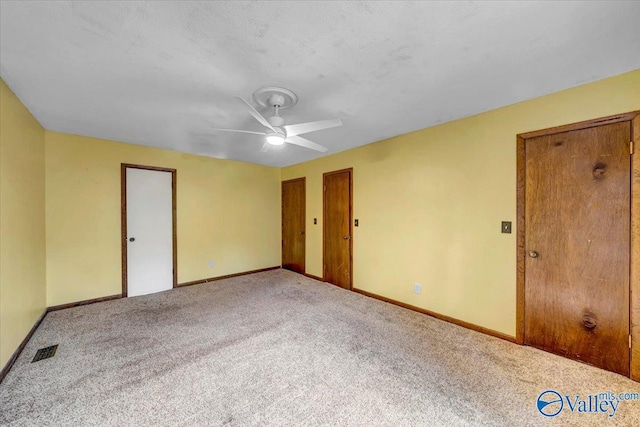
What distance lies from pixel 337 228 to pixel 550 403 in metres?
3.08

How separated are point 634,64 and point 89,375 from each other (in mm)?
4748

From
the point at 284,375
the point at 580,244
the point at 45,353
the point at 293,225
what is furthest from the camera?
the point at 293,225

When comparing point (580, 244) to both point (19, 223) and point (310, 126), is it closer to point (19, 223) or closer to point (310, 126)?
point (310, 126)

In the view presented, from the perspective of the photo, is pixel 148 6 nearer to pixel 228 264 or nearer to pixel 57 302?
pixel 57 302

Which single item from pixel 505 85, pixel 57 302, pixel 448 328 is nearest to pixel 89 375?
pixel 57 302

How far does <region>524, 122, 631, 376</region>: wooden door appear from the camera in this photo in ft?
6.19

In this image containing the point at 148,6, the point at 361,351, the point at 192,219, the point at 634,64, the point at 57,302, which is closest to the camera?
the point at 148,6

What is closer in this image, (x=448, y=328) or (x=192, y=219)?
(x=448, y=328)

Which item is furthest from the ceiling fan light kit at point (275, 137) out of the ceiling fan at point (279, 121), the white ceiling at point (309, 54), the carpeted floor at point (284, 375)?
the carpeted floor at point (284, 375)

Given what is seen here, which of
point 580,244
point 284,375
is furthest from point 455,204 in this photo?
point 284,375

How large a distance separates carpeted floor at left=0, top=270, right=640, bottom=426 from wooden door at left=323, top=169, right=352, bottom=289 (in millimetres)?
1210

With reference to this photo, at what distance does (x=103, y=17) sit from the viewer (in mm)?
1333

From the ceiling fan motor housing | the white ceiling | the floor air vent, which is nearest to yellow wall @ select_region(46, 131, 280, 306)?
the white ceiling

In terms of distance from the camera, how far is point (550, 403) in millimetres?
1614
